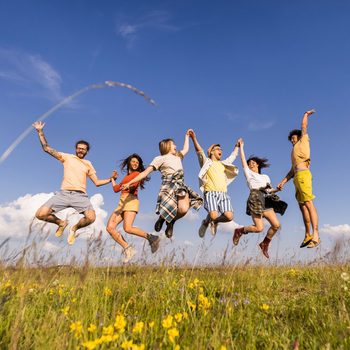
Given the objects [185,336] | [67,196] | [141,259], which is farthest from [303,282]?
[67,196]

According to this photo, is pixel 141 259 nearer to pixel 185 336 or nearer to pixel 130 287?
pixel 130 287

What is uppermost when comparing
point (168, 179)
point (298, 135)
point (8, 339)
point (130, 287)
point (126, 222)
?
point (298, 135)

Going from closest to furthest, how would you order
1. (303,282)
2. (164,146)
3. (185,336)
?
(185,336) < (303,282) < (164,146)

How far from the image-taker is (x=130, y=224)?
27.7 feet

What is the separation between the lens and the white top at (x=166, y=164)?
785cm

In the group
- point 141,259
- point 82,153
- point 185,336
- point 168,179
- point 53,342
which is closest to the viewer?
point 53,342

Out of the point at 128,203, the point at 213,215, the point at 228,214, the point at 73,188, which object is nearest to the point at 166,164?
the point at 128,203

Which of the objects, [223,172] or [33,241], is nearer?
[33,241]

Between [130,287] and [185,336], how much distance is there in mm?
1876

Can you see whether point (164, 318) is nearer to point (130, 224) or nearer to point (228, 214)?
point (228, 214)

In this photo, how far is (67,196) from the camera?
8273mm

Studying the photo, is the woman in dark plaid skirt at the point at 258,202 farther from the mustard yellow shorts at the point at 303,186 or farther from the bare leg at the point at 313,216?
the bare leg at the point at 313,216

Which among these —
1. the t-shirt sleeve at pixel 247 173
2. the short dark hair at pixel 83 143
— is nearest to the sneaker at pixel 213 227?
the t-shirt sleeve at pixel 247 173

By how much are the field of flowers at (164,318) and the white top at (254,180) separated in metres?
4.55
